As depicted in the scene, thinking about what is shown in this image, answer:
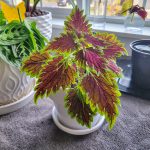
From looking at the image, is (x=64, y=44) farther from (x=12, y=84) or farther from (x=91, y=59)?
(x=12, y=84)

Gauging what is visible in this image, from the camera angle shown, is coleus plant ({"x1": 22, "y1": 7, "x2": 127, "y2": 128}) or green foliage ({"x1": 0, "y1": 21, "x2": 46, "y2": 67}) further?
green foliage ({"x1": 0, "y1": 21, "x2": 46, "y2": 67})

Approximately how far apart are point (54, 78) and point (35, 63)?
8 cm

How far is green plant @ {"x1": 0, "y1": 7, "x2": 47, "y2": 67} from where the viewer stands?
1.53 ft

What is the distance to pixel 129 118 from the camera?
0.51 metres

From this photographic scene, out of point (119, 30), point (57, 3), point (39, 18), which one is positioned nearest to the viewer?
point (39, 18)

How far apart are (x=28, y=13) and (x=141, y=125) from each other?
0.56 metres

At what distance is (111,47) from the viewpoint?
37 cm

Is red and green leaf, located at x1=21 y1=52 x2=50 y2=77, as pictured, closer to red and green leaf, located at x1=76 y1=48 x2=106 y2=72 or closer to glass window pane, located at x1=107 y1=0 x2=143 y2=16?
red and green leaf, located at x1=76 y1=48 x2=106 y2=72

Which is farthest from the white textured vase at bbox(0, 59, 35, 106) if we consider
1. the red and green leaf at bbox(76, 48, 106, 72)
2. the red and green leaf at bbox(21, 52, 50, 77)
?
the red and green leaf at bbox(76, 48, 106, 72)

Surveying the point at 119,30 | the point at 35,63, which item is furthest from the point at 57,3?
the point at 35,63

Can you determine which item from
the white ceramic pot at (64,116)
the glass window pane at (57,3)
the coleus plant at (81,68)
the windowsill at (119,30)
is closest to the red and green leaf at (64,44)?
the coleus plant at (81,68)

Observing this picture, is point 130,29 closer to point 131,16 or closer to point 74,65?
point 131,16

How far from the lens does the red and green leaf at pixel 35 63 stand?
1.25 feet

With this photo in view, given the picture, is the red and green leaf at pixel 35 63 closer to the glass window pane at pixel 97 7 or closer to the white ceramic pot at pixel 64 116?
the white ceramic pot at pixel 64 116
